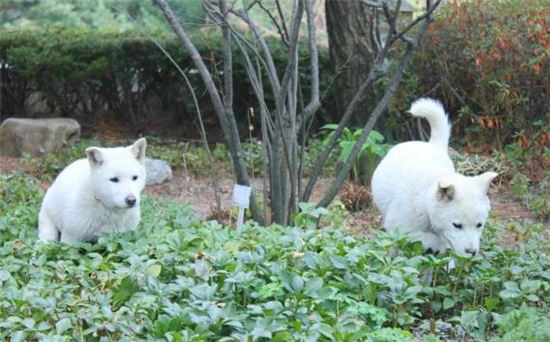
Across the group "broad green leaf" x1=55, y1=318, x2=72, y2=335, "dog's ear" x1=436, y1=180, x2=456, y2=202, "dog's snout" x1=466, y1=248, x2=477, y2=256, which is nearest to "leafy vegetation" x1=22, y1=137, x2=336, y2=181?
"dog's ear" x1=436, y1=180, x2=456, y2=202

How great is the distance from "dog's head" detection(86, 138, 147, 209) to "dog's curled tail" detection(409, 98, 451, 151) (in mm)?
2024

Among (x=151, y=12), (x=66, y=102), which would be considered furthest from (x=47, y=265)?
(x=151, y=12)

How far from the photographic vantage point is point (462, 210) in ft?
19.5

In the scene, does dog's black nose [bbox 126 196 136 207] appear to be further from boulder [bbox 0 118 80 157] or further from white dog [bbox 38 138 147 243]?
boulder [bbox 0 118 80 157]

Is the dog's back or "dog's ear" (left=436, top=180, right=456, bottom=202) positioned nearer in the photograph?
"dog's ear" (left=436, top=180, right=456, bottom=202)

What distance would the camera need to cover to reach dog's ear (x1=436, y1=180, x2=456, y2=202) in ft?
19.7

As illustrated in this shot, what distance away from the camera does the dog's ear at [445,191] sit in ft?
19.7

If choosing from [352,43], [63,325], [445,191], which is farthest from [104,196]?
[352,43]

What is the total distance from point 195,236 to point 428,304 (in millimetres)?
Result: 1506

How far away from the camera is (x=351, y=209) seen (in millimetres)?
9852

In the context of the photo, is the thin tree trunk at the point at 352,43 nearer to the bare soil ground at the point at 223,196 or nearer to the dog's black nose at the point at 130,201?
the bare soil ground at the point at 223,196

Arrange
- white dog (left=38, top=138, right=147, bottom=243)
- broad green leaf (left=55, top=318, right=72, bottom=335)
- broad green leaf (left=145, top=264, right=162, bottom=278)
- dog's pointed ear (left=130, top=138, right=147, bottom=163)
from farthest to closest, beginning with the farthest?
1. dog's pointed ear (left=130, top=138, right=147, bottom=163)
2. white dog (left=38, top=138, right=147, bottom=243)
3. broad green leaf (left=145, top=264, right=162, bottom=278)
4. broad green leaf (left=55, top=318, right=72, bottom=335)

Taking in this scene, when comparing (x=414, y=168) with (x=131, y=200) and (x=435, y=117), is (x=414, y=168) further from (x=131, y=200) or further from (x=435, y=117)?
(x=131, y=200)

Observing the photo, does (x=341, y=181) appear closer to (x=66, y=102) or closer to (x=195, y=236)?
(x=195, y=236)
